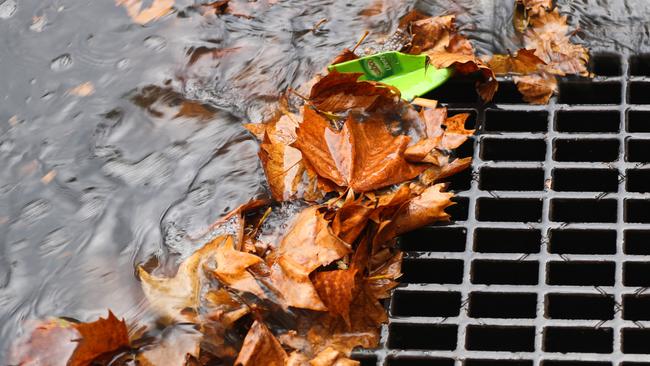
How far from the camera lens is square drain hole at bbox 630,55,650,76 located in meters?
2.61

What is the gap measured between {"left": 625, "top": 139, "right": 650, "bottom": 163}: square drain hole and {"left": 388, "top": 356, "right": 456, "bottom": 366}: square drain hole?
29.2 inches

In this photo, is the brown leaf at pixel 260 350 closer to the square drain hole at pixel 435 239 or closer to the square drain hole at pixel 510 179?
the square drain hole at pixel 435 239

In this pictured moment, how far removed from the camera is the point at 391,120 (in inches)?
101

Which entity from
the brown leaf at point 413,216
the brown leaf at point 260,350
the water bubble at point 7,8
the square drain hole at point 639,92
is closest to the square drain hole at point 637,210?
the square drain hole at point 639,92

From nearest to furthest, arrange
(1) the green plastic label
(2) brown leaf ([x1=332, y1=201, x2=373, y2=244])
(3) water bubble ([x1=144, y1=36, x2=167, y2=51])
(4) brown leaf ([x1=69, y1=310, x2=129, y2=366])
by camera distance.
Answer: (4) brown leaf ([x1=69, y1=310, x2=129, y2=366]), (2) brown leaf ([x1=332, y1=201, x2=373, y2=244]), (1) the green plastic label, (3) water bubble ([x1=144, y1=36, x2=167, y2=51])

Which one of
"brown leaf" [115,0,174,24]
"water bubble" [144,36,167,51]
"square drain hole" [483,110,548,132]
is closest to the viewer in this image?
"square drain hole" [483,110,548,132]

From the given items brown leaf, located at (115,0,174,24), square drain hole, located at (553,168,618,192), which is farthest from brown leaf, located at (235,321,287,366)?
brown leaf, located at (115,0,174,24)

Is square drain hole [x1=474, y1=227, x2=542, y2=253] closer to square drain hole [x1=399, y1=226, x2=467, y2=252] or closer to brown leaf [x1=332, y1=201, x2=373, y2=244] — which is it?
square drain hole [x1=399, y1=226, x2=467, y2=252]

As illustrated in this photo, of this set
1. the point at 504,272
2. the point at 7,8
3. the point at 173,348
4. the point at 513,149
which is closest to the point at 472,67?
the point at 513,149

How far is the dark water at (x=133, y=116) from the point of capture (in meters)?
2.45

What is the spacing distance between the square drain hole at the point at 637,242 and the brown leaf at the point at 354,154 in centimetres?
54

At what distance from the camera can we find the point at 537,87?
2.58 metres

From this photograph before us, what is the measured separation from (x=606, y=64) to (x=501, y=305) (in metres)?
0.81

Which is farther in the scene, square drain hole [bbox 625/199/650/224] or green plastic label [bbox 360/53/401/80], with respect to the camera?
green plastic label [bbox 360/53/401/80]
